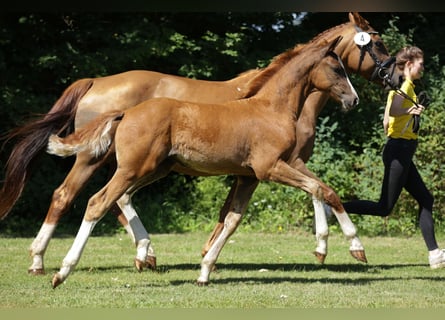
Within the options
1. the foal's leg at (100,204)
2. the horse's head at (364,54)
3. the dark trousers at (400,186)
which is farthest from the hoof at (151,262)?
the horse's head at (364,54)

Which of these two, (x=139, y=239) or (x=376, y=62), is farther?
(x=376, y=62)

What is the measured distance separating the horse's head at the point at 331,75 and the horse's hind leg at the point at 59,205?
2448 mm

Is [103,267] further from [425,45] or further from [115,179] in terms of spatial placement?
[425,45]

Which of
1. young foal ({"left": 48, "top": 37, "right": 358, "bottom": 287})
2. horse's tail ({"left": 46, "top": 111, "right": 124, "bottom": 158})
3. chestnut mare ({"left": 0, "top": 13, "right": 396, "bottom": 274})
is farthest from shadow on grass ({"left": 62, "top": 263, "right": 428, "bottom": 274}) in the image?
horse's tail ({"left": 46, "top": 111, "right": 124, "bottom": 158})

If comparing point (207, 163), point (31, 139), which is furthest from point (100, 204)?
point (31, 139)

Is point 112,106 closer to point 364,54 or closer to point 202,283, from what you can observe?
point 202,283

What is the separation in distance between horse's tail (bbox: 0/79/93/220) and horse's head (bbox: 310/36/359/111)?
274 centimetres

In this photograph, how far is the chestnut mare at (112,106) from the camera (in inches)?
320

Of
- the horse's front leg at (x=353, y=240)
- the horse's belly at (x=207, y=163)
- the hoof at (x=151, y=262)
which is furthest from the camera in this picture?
the hoof at (x=151, y=262)

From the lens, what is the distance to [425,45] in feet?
52.9

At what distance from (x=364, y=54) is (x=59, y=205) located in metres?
3.93

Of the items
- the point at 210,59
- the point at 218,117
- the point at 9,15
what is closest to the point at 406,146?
the point at 218,117

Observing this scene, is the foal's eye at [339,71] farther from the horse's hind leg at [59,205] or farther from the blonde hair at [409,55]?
the horse's hind leg at [59,205]

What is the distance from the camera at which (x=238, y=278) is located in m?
7.86
